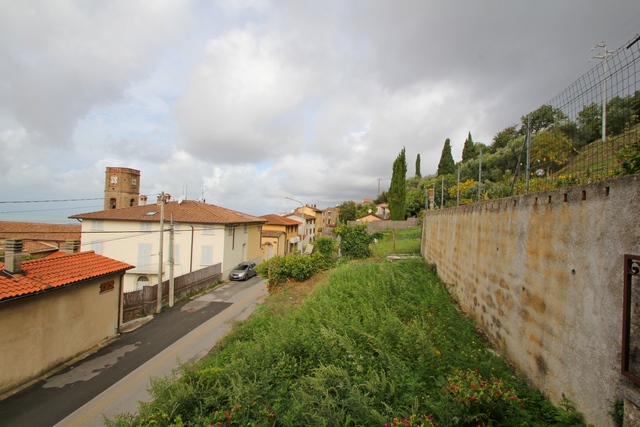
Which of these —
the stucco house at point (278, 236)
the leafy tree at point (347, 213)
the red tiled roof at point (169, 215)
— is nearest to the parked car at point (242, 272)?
the red tiled roof at point (169, 215)

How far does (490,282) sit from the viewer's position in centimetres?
646

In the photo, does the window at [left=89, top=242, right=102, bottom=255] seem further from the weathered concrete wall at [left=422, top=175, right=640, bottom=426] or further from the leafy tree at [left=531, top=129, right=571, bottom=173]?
the leafy tree at [left=531, top=129, right=571, bottom=173]

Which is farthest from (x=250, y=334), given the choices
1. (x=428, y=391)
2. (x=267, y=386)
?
(x=428, y=391)

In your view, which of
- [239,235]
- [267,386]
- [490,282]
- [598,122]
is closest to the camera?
[598,122]

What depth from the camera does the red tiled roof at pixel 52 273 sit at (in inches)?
354

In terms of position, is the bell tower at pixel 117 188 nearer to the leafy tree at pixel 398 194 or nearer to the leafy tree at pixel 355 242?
the leafy tree at pixel 355 242

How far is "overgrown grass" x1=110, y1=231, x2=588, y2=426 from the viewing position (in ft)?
12.2

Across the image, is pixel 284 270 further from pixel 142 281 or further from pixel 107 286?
pixel 142 281

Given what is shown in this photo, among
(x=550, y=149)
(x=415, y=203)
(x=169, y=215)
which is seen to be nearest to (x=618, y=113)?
(x=550, y=149)

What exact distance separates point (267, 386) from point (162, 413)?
4.93ft

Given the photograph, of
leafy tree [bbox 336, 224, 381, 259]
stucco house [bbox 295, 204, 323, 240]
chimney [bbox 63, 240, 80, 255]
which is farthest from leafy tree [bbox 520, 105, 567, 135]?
stucco house [bbox 295, 204, 323, 240]

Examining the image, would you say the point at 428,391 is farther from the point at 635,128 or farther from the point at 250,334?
the point at 250,334

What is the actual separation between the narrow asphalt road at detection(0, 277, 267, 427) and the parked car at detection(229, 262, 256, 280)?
24.4 feet

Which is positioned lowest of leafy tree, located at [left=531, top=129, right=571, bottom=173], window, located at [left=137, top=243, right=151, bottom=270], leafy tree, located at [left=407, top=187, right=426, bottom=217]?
window, located at [left=137, top=243, right=151, bottom=270]
